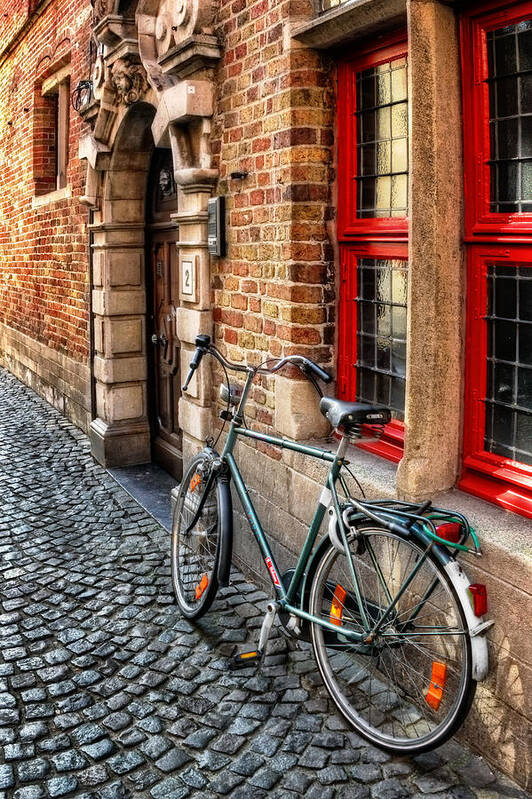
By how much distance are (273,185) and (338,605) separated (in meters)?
2.13

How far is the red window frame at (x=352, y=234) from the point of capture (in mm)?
3500

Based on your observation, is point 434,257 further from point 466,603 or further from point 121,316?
point 121,316

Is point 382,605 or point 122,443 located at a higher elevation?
point 122,443

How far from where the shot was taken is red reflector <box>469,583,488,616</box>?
2631 millimetres

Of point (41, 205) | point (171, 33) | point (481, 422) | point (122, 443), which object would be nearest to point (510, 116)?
point (481, 422)

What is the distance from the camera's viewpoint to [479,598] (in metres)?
2.64

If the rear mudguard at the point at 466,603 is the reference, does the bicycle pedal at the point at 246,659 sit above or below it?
below

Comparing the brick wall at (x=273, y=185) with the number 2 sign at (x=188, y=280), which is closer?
the brick wall at (x=273, y=185)

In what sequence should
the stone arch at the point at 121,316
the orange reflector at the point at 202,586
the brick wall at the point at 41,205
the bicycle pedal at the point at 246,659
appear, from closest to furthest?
the bicycle pedal at the point at 246,659
the orange reflector at the point at 202,586
the stone arch at the point at 121,316
the brick wall at the point at 41,205

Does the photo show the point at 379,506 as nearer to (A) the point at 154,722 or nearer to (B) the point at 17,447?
(A) the point at 154,722

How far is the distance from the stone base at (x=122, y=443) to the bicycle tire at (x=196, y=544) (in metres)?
2.80

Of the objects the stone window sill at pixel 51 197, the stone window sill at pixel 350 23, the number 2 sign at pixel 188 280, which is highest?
the stone window sill at pixel 51 197

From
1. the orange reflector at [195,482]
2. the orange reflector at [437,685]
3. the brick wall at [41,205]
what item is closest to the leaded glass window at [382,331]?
the orange reflector at [195,482]

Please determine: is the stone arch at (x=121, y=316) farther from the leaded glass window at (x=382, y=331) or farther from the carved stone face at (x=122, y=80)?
the leaded glass window at (x=382, y=331)
